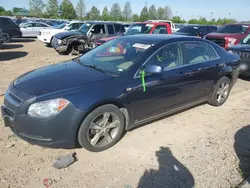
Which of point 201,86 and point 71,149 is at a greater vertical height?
point 201,86

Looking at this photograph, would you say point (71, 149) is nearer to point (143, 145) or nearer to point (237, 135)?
point (143, 145)

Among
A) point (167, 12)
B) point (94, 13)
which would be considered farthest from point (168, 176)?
point (167, 12)

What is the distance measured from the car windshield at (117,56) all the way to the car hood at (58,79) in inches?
8.8

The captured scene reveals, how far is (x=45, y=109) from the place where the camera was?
122 inches

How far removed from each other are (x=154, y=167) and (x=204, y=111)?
2.43 metres

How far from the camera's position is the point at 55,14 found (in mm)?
72500

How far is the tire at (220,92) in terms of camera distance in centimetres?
530

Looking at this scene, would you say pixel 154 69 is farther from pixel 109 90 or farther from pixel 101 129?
pixel 101 129

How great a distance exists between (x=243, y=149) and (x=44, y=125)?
2977mm

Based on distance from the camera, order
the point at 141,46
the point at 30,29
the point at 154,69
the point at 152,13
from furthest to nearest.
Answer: the point at 152,13
the point at 30,29
the point at 141,46
the point at 154,69

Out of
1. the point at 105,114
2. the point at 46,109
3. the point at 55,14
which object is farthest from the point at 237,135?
the point at 55,14

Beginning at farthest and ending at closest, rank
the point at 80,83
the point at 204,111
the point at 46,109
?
1. the point at 204,111
2. the point at 80,83
3. the point at 46,109

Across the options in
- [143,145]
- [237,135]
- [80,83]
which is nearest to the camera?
[80,83]

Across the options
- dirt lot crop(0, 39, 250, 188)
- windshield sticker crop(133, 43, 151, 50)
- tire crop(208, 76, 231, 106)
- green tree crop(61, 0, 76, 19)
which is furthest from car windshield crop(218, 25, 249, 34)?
green tree crop(61, 0, 76, 19)
